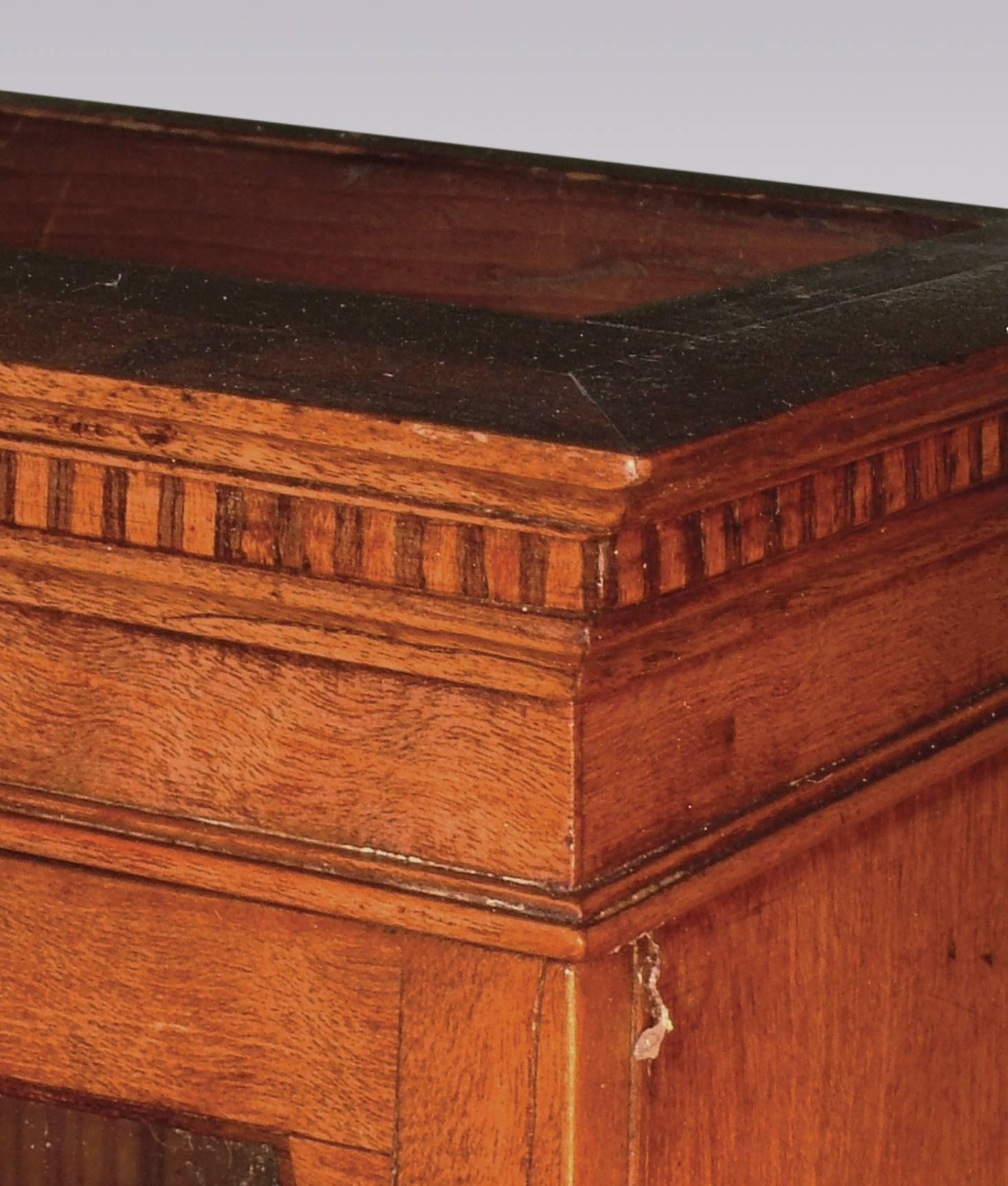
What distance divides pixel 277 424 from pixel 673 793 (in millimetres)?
248

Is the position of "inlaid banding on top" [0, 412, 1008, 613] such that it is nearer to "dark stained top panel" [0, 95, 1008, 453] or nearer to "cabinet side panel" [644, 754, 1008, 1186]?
"dark stained top panel" [0, 95, 1008, 453]

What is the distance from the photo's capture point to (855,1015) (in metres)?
1.43

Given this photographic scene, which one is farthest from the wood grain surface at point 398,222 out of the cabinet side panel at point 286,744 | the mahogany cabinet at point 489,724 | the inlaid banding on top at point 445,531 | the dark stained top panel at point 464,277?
the cabinet side panel at point 286,744

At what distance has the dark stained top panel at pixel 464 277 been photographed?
3.92 ft

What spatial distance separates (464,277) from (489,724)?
0.99 m

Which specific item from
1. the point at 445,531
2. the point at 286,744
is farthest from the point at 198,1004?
the point at 445,531

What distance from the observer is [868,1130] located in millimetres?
1462

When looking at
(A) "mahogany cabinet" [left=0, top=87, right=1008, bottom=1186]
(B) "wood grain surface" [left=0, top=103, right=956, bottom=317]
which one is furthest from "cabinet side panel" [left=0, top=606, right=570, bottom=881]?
(B) "wood grain surface" [left=0, top=103, right=956, bottom=317]

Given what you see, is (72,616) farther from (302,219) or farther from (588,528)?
(302,219)

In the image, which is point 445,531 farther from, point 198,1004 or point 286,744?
point 198,1004

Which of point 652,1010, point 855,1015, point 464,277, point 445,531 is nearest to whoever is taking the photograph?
point 445,531

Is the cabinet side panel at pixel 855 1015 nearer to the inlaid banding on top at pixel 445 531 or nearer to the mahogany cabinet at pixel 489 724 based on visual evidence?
the mahogany cabinet at pixel 489 724

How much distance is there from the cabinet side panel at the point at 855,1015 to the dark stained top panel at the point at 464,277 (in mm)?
259

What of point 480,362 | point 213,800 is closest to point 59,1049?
point 213,800
